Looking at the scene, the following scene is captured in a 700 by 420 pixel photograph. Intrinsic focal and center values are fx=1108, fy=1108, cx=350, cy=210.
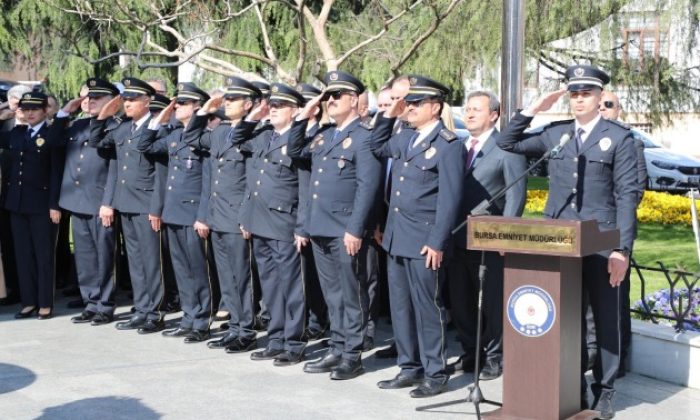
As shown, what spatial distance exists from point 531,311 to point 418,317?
3.81 feet

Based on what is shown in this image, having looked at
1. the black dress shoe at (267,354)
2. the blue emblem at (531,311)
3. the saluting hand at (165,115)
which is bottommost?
the black dress shoe at (267,354)

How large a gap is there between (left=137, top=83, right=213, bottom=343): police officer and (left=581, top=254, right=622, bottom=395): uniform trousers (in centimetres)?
327

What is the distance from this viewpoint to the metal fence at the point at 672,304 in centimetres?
690

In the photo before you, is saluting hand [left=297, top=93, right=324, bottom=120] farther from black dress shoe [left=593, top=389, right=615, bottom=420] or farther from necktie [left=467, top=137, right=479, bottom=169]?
black dress shoe [left=593, top=389, right=615, bottom=420]

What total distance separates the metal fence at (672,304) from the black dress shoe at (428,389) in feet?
5.03

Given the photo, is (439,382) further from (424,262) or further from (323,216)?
(323,216)

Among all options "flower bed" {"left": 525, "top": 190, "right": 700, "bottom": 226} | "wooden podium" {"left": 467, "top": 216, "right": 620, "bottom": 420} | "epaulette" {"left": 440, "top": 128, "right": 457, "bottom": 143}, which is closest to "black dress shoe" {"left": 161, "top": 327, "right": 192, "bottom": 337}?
"epaulette" {"left": 440, "top": 128, "right": 457, "bottom": 143}

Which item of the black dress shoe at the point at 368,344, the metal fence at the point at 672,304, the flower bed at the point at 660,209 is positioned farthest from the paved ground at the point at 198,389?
the flower bed at the point at 660,209

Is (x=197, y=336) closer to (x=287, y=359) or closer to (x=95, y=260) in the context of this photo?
(x=287, y=359)

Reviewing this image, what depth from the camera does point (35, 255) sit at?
9383mm

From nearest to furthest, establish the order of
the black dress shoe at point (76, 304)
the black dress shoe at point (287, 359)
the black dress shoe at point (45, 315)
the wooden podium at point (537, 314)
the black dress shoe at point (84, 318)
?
the wooden podium at point (537, 314), the black dress shoe at point (287, 359), the black dress shoe at point (84, 318), the black dress shoe at point (45, 315), the black dress shoe at point (76, 304)

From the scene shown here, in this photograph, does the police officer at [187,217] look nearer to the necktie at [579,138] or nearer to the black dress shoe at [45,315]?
the black dress shoe at [45,315]

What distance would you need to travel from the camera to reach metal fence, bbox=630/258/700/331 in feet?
22.6

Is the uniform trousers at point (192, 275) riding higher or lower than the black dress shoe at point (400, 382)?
higher
